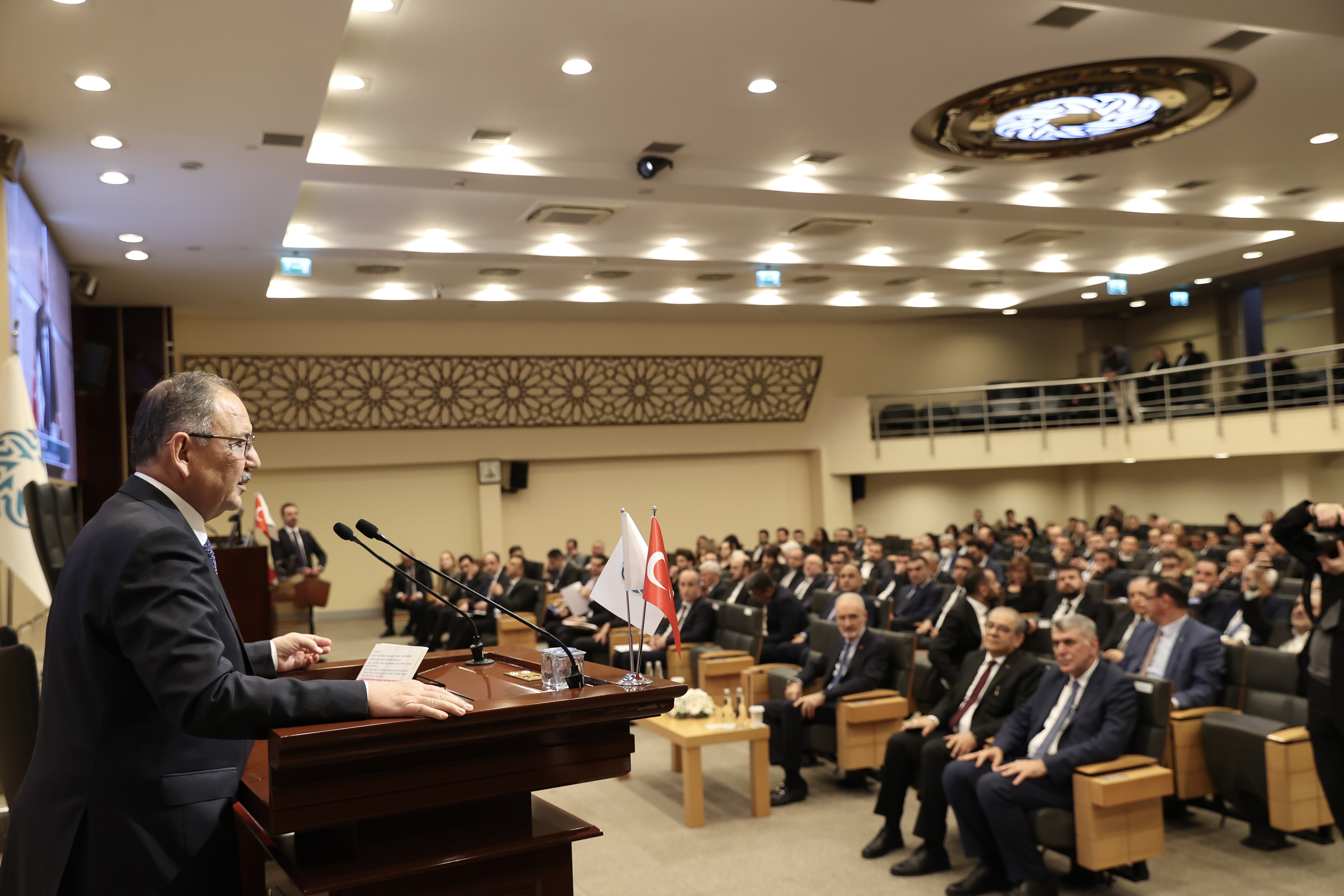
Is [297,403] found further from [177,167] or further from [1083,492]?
[1083,492]

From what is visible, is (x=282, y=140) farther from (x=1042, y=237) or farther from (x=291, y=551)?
(x=1042, y=237)

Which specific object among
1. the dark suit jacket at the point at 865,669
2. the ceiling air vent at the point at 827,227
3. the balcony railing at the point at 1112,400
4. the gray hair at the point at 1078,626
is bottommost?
the dark suit jacket at the point at 865,669

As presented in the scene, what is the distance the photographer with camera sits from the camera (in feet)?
12.4

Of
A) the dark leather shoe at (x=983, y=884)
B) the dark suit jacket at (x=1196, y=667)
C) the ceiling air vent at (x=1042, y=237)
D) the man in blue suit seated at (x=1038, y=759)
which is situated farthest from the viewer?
the ceiling air vent at (x=1042, y=237)

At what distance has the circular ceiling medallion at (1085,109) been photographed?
736 centimetres

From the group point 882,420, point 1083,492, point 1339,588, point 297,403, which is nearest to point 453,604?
point 1339,588

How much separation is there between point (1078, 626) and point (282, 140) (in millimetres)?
5646

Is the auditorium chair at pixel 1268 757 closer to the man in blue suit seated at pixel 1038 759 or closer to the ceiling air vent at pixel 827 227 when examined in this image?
the man in blue suit seated at pixel 1038 759

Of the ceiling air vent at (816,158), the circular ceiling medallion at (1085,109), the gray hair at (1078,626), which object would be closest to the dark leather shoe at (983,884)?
the gray hair at (1078,626)

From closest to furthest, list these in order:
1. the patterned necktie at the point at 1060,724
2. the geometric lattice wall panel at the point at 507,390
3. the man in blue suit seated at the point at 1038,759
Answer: the man in blue suit seated at the point at 1038,759, the patterned necktie at the point at 1060,724, the geometric lattice wall panel at the point at 507,390

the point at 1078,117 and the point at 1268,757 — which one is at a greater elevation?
the point at 1078,117

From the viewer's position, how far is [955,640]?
19.4 feet

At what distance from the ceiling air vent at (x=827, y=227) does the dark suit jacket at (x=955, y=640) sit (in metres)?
5.93

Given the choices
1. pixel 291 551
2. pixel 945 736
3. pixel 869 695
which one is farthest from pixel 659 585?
pixel 291 551
